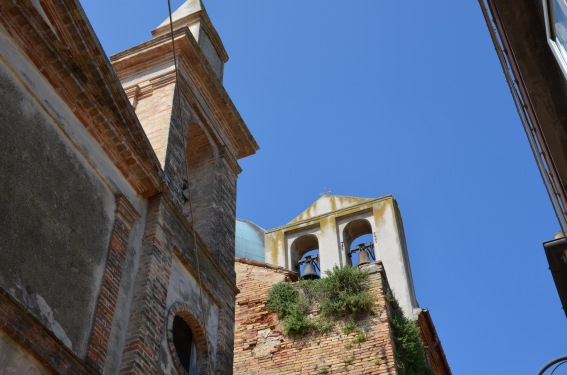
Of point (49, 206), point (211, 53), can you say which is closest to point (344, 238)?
point (211, 53)

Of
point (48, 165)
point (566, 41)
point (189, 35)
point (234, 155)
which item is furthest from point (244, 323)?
point (566, 41)

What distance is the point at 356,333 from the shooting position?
14.0m

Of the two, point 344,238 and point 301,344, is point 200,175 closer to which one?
point 301,344

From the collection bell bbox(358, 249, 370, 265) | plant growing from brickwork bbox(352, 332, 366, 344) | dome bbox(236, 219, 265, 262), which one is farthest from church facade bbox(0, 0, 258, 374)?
dome bbox(236, 219, 265, 262)

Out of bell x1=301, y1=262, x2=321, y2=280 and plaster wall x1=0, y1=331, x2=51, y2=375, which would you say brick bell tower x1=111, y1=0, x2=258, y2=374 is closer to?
plaster wall x1=0, y1=331, x2=51, y2=375

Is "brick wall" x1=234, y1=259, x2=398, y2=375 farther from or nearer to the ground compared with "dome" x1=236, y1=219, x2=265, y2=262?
Answer: nearer to the ground

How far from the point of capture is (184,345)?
9.07 metres

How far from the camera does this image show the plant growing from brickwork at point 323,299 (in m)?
14.4

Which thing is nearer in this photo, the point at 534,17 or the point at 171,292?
the point at 534,17

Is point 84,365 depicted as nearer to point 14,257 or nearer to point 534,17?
point 14,257

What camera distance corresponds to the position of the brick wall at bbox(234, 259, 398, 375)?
44.4 feet

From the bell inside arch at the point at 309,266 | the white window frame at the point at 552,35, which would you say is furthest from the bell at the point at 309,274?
the white window frame at the point at 552,35

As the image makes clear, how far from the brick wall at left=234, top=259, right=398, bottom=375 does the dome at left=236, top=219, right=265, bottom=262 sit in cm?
990

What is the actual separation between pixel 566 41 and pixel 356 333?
368 inches
